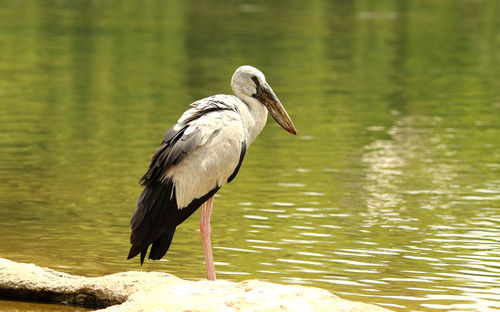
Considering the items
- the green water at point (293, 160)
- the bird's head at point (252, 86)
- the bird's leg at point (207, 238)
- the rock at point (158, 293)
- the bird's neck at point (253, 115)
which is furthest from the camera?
the green water at point (293, 160)

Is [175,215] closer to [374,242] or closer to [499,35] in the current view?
[374,242]

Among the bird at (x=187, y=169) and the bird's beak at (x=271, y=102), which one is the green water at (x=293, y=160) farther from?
the bird's beak at (x=271, y=102)

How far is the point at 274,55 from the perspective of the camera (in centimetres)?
3381

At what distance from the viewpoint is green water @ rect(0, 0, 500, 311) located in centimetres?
1115

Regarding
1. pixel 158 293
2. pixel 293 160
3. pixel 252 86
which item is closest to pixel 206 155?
pixel 252 86

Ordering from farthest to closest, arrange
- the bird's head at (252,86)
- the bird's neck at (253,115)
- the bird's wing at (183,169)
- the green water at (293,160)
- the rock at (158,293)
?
1. the green water at (293,160)
2. the bird's head at (252,86)
3. the bird's neck at (253,115)
4. the bird's wing at (183,169)
5. the rock at (158,293)

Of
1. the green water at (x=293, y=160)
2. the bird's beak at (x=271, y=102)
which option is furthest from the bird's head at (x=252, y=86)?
the green water at (x=293, y=160)

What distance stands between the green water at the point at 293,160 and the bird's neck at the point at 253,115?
1.59 m

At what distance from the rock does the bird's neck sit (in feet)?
4.97

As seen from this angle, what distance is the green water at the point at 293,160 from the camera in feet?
36.6

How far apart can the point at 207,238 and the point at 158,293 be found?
1209 mm

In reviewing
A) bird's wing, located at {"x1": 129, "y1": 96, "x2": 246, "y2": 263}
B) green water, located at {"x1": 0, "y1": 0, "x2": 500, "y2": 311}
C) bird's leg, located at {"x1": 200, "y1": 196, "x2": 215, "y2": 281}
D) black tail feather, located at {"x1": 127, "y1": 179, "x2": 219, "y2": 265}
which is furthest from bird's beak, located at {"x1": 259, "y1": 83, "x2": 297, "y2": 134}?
green water, located at {"x1": 0, "y1": 0, "x2": 500, "y2": 311}

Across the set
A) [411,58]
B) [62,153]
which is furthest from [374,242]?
[411,58]

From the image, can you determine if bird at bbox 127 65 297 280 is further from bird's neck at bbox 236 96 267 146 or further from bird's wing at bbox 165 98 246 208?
bird's neck at bbox 236 96 267 146
